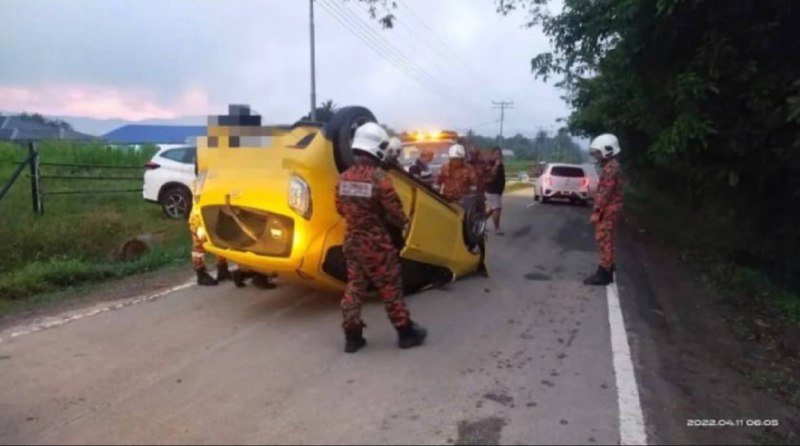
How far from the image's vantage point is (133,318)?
251 inches

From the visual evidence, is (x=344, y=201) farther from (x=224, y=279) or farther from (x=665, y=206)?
(x=665, y=206)

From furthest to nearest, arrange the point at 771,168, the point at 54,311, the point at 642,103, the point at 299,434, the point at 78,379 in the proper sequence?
the point at 642,103 → the point at 771,168 → the point at 54,311 → the point at 78,379 → the point at 299,434

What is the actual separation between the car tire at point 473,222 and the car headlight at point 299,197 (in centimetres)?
250

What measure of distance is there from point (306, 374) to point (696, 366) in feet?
9.75

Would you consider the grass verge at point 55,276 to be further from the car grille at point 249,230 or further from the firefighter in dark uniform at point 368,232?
the firefighter in dark uniform at point 368,232

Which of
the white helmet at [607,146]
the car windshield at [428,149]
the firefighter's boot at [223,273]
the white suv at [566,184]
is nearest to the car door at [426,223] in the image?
the white helmet at [607,146]

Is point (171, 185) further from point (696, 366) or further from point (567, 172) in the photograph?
point (567, 172)

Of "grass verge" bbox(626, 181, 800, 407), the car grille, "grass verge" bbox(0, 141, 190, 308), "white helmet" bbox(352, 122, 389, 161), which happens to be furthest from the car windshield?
"white helmet" bbox(352, 122, 389, 161)

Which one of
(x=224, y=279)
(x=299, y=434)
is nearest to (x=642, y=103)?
(x=224, y=279)

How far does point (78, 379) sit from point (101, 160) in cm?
1870

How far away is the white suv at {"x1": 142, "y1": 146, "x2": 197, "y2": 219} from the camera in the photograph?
561 inches

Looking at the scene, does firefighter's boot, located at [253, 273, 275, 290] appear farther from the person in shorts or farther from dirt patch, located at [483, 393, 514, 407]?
the person in shorts

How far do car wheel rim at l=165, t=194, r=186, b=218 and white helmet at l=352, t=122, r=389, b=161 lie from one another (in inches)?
391

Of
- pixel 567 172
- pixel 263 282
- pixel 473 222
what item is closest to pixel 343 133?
pixel 263 282
